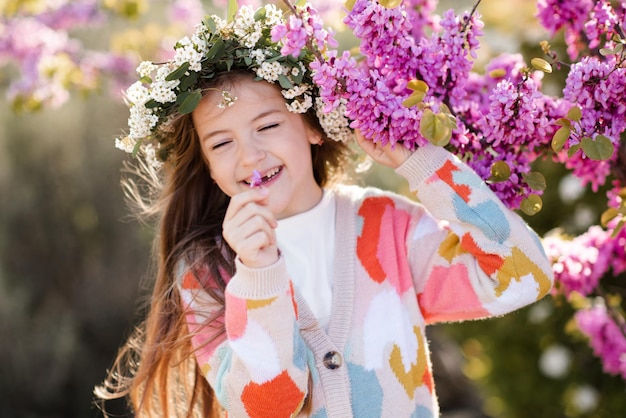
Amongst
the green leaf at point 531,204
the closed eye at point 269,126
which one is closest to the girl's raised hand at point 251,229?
the closed eye at point 269,126

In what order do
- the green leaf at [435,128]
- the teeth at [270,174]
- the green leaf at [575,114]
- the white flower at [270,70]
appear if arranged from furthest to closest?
the teeth at [270,174], the white flower at [270,70], the green leaf at [575,114], the green leaf at [435,128]

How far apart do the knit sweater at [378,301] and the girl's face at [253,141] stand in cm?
26

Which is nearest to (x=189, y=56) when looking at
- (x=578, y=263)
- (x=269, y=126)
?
(x=269, y=126)

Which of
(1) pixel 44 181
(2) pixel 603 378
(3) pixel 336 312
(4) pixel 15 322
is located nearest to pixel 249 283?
(3) pixel 336 312

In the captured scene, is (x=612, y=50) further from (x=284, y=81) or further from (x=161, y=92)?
(x=161, y=92)

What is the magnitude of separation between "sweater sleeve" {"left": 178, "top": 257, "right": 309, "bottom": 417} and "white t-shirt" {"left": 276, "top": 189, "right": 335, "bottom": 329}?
24 cm

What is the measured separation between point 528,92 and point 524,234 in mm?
363

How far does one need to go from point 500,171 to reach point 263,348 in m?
0.67

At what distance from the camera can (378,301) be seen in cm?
199

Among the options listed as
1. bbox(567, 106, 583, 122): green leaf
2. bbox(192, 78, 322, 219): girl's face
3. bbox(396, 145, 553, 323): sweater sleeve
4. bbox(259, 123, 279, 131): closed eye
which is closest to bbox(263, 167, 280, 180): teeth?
bbox(192, 78, 322, 219): girl's face

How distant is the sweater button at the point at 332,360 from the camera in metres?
1.88

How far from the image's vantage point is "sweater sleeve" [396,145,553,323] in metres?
1.80

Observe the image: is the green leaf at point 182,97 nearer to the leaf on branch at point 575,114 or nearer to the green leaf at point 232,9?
the green leaf at point 232,9

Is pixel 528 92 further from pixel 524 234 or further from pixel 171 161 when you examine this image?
pixel 171 161
